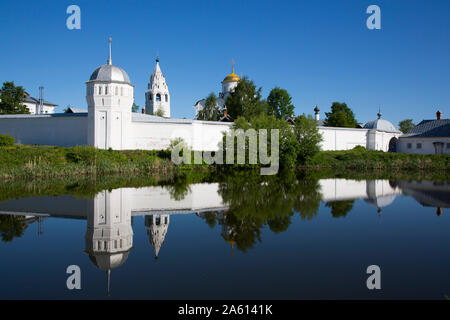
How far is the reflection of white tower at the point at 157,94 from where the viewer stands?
44938 millimetres

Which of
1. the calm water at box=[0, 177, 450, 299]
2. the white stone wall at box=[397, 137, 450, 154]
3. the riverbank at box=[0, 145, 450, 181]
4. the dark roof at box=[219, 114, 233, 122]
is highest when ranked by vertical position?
the dark roof at box=[219, 114, 233, 122]

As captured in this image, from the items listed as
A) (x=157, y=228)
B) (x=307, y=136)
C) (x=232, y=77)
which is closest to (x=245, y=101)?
(x=307, y=136)

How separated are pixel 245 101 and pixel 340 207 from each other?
23965 mm

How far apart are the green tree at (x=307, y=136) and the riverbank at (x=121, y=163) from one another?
2.67 ft

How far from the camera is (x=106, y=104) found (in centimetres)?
2097

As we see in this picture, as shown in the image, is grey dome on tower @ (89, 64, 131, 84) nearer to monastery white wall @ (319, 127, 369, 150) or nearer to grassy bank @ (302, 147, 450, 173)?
grassy bank @ (302, 147, 450, 173)

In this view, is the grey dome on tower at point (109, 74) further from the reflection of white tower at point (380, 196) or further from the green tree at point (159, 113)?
the green tree at point (159, 113)

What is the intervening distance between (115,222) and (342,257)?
439 cm

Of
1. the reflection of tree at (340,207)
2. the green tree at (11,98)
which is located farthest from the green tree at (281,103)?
the reflection of tree at (340,207)

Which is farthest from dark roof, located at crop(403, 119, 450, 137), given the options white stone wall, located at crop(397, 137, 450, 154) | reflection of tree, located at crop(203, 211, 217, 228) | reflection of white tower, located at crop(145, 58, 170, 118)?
reflection of tree, located at crop(203, 211, 217, 228)

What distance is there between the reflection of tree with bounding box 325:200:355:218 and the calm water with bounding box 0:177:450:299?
0.02m

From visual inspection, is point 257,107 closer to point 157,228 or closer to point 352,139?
point 352,139

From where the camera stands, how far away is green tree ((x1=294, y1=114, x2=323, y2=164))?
83.3 feet
